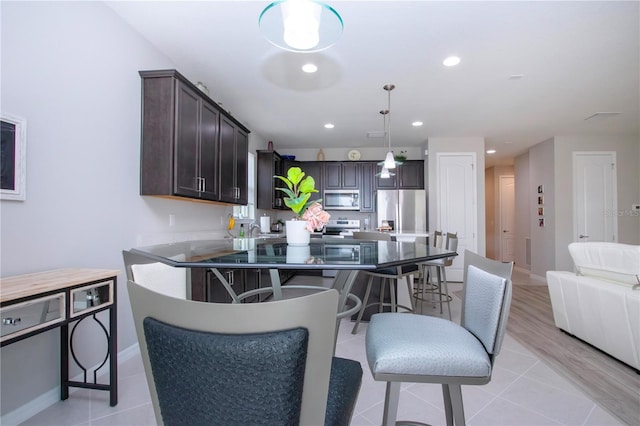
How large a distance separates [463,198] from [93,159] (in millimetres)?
5278

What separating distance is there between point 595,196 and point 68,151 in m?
6.99

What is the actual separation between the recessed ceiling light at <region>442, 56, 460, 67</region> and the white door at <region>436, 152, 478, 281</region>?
2801mm

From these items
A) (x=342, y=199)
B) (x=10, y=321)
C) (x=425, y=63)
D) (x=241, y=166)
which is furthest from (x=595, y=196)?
(x=10, y=321)

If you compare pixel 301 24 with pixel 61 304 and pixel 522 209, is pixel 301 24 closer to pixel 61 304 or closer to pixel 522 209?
pixel 61 304

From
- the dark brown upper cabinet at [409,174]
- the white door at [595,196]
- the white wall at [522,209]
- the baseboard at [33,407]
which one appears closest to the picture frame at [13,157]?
the baseboard at [33,407]

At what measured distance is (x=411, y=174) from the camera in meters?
5.83

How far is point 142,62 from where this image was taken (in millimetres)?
2373

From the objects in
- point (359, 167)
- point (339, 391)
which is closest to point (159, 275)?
point (339, 391)

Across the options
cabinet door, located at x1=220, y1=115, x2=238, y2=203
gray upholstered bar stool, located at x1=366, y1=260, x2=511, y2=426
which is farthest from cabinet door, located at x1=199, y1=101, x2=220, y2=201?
gray upholstered bar stool, located at x1=366, y1=260, x2=511, y2=426

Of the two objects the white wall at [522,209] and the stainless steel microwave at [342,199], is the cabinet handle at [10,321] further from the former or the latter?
the white wall at [522,209]

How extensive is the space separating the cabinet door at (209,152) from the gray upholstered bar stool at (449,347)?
2.13 m

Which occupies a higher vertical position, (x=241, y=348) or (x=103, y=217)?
(x=103, y=217)

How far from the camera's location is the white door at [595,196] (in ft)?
16.6

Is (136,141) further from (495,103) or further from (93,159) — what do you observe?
(495,103)
